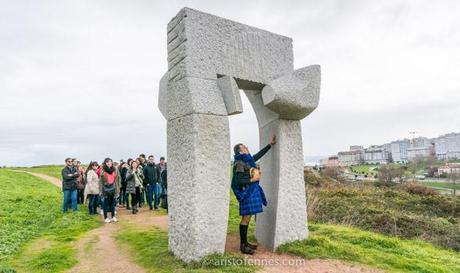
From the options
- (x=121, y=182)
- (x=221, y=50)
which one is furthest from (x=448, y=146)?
(x=221, y=50)

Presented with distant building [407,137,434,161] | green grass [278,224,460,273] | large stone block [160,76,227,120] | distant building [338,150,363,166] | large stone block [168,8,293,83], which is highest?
distant building [407,137,434,161]

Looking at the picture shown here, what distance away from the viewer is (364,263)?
6516mm

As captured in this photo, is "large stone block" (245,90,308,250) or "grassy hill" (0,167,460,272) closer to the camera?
"grassy hill" (0,167,460,272)

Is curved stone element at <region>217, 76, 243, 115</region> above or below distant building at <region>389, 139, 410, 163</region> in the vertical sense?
below

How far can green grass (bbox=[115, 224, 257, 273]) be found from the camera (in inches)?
226

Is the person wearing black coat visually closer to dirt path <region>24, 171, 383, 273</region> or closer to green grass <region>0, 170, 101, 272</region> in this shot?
green grass <region>0, 170, 101, 272</region>

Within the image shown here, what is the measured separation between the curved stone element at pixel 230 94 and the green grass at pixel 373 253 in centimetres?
275

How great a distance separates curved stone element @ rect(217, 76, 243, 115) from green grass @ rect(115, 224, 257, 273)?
2.44 meters

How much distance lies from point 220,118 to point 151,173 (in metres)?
6.01

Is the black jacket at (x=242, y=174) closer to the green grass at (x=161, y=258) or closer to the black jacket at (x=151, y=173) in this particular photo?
the green grass at (x=161, y=258)

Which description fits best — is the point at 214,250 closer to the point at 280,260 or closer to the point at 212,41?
the point at 280,260

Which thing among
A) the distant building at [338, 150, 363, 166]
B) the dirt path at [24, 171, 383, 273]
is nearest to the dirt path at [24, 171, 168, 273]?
the dirt path at [24, 171, 383, 273]

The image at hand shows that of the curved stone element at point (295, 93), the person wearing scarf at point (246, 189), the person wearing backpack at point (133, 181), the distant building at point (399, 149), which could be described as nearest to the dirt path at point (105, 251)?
the person wearing backpack at point (133, 181)

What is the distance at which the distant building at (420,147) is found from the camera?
131 metres
